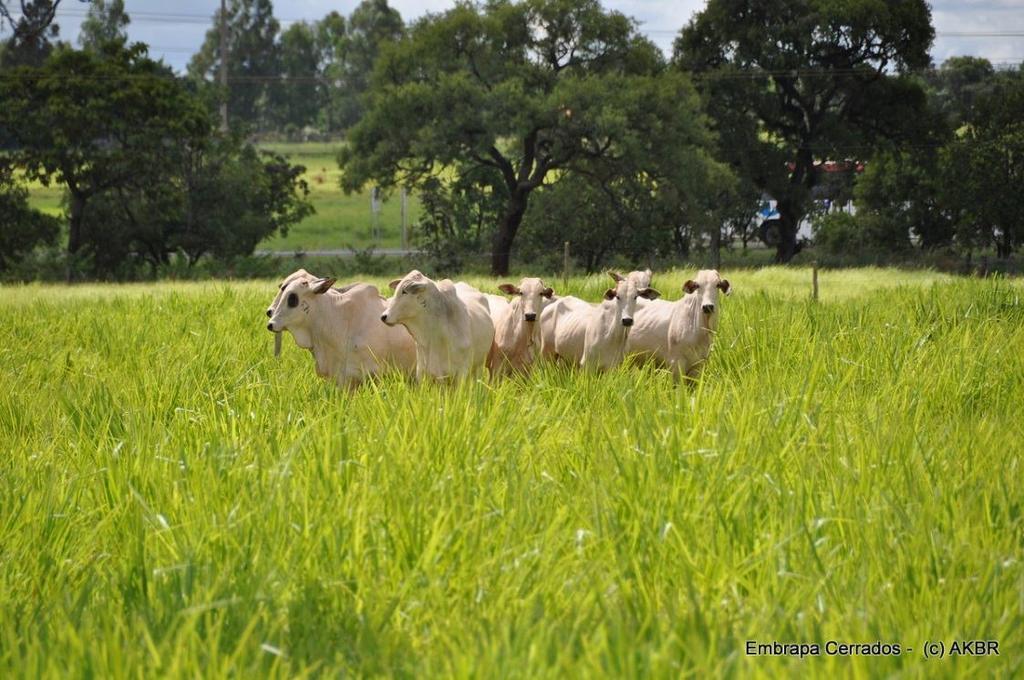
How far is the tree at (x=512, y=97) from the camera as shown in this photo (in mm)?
28078

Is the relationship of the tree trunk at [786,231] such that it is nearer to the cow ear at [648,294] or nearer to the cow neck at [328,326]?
the cow ear at [648,294]

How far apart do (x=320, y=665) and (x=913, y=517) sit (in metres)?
2.18

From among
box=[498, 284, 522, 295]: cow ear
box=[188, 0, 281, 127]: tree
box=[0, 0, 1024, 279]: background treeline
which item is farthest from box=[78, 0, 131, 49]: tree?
box=[498, 284, 522, 295]: cow ear

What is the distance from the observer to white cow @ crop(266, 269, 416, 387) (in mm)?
8258

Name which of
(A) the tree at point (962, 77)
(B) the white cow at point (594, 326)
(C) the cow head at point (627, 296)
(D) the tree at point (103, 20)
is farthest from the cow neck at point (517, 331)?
(D) the tree at point (103, 20)

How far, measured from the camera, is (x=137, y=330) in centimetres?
1130

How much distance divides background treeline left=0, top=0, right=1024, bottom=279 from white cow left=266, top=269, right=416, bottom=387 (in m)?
19.5

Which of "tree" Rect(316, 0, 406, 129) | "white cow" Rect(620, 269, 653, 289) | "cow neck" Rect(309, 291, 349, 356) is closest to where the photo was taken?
"cow neck" Rect(309, 291, 349, 356)

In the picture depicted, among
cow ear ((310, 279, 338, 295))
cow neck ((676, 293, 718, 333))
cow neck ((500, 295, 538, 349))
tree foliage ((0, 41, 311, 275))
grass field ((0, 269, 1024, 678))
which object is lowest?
grass field ((0, 269, 1024, 678))

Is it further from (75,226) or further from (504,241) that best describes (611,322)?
(75,226)

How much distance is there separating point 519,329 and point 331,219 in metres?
46.4

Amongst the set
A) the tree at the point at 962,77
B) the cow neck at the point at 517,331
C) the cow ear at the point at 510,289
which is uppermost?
the tree at the point at 962,77

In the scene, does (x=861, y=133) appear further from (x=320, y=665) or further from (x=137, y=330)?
(x=320, y=665)

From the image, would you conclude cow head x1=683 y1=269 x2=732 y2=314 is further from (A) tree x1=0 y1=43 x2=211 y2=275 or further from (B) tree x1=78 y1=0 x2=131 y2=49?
(B) tree x1=78 y1=0 x2=131 y2=49
